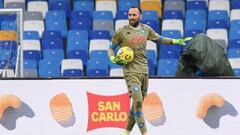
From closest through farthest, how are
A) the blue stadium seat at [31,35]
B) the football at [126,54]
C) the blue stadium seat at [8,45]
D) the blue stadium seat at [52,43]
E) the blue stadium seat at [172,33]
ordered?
the football at [126,54] < the blue stadium seat at [8,45] < the blue stadium seat at [172,33] < the blue stadium seat at [52,43] < the blue stadium seat at [31,35]

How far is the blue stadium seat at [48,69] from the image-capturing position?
13.6 meters

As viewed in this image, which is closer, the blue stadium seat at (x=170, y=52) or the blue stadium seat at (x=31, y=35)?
the blue stadium seat at (x=170, y=52)

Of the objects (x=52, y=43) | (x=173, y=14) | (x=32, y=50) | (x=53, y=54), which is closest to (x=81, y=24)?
(x=52, y=43)

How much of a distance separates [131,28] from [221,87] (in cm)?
192

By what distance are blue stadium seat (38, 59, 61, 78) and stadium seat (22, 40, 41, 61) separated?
384 millimetres

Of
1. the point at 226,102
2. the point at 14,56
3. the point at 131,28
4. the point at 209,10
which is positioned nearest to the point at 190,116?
the point at 226,102

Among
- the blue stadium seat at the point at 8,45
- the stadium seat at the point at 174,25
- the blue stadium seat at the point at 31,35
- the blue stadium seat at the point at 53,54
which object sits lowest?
the blue stadium seat at the point at 53,54

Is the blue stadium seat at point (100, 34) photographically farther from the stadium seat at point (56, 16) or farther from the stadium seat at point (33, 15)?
the stadium seat at point (33, 15)

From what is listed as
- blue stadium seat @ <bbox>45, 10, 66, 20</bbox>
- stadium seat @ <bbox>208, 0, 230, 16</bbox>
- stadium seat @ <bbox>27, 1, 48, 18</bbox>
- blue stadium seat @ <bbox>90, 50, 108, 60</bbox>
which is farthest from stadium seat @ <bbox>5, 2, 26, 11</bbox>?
stadium seat @ <bbox>208, 0, 230, 16</bbox>

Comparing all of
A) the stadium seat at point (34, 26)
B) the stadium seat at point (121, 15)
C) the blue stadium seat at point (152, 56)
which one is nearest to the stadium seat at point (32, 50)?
the stadium seat at point (34, 26)

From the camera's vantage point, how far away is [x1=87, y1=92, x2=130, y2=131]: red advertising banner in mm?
10125

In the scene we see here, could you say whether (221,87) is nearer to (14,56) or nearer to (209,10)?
(14,56)

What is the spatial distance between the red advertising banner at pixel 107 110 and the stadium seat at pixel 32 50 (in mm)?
4022

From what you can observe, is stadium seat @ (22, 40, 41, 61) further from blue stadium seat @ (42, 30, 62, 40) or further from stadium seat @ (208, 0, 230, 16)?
stadium seat @ (208, 0, 230, 16)
